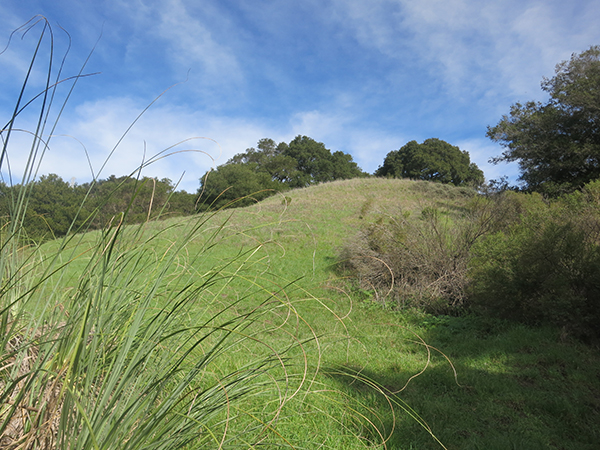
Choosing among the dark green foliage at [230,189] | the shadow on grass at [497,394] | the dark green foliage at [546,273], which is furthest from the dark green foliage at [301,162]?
the shadow on grass at [497,394]

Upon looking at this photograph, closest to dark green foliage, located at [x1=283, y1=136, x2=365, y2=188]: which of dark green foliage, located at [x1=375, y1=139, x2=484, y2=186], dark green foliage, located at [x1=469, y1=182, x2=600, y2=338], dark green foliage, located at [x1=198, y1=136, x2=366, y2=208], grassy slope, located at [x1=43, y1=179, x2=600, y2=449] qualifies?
dark green foliage, located at [x1=198, y1=136, x2=366, y2=208]

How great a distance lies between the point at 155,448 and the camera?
1383 mm

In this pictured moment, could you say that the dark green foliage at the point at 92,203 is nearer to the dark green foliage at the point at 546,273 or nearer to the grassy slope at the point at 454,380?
the grassy slope at the point at 454,380

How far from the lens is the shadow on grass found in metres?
3.10

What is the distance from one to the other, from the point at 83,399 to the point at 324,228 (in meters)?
16.2

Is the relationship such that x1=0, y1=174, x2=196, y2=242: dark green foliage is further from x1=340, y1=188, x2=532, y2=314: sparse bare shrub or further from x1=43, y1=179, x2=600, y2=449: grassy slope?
x1=340, y1=188, x2=532, y2=314: sparse bare shrub

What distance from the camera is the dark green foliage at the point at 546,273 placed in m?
5.24

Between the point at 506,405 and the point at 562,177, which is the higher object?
the point at 562,177

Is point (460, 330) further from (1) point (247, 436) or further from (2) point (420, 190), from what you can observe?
(2) point (420, 190)

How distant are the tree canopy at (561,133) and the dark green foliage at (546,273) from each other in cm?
1275

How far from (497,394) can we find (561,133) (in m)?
19.7

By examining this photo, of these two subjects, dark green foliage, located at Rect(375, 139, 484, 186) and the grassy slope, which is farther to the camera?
dark green foliage, located at Rect(375, 139, 484, 186)

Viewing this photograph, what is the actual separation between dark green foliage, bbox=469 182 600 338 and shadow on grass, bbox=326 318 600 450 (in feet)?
1.39

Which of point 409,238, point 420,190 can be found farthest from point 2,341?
point 420,190
